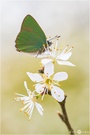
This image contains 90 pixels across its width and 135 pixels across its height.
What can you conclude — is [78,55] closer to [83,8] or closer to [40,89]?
[83,8]

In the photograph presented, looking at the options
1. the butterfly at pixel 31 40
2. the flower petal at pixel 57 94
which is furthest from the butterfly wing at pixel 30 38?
the flower petal at pixel 57 94

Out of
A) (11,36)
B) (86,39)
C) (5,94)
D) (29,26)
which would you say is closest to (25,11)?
(11,36)

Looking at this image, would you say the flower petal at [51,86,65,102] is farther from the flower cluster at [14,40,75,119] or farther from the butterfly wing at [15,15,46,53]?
the butterfly wing at [15,15,46,53]

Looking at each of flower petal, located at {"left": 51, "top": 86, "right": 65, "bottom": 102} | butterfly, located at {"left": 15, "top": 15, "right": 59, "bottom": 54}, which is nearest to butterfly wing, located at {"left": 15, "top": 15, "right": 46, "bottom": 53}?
butterfly, located at {"left": 15, "top": 15, "right": 59, "bottom": 54}

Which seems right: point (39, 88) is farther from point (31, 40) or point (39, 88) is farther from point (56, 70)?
point (56, 70)

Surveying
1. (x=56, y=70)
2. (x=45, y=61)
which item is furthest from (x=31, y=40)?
(x=56, y=70)

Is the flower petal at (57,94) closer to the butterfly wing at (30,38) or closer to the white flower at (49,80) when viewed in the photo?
the white flower at (49,80)
